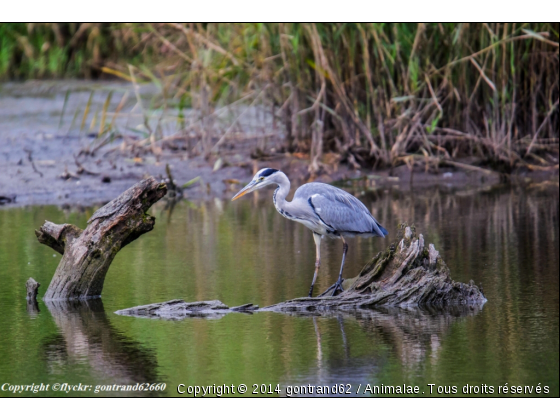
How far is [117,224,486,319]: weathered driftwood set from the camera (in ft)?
21.3

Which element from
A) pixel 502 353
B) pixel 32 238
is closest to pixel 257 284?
pixel 502 353

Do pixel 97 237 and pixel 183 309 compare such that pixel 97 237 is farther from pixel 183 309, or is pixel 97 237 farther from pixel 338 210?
pixel 338 210

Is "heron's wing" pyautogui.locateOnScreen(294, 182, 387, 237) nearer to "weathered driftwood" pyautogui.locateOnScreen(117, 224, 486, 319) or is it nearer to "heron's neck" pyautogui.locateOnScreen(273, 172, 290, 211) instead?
"heron's neck" pyautogui.locateOnScreen(273, 172, 290, 211)

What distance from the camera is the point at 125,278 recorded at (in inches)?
309

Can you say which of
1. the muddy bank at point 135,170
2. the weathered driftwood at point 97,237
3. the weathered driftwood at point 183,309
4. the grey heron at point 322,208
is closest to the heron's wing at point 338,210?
the grey heron at point 322,208

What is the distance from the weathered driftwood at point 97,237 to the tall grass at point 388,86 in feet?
19.6

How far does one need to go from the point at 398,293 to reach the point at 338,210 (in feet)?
3.02

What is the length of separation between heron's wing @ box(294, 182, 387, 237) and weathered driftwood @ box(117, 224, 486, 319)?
23.3 inches

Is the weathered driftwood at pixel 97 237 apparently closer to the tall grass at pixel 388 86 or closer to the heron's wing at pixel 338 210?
the heron's wing at pixel 338 210

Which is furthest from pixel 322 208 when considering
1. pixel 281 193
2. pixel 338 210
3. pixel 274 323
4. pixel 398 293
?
pixel 274 323

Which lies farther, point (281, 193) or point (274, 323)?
point (281, 193)

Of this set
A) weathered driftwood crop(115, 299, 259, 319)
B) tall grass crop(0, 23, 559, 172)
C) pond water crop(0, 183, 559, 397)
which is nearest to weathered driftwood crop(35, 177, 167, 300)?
pond water crop(0, 183, 559, 397)

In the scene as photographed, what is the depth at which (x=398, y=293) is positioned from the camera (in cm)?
651

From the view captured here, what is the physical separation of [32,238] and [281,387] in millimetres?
5366
